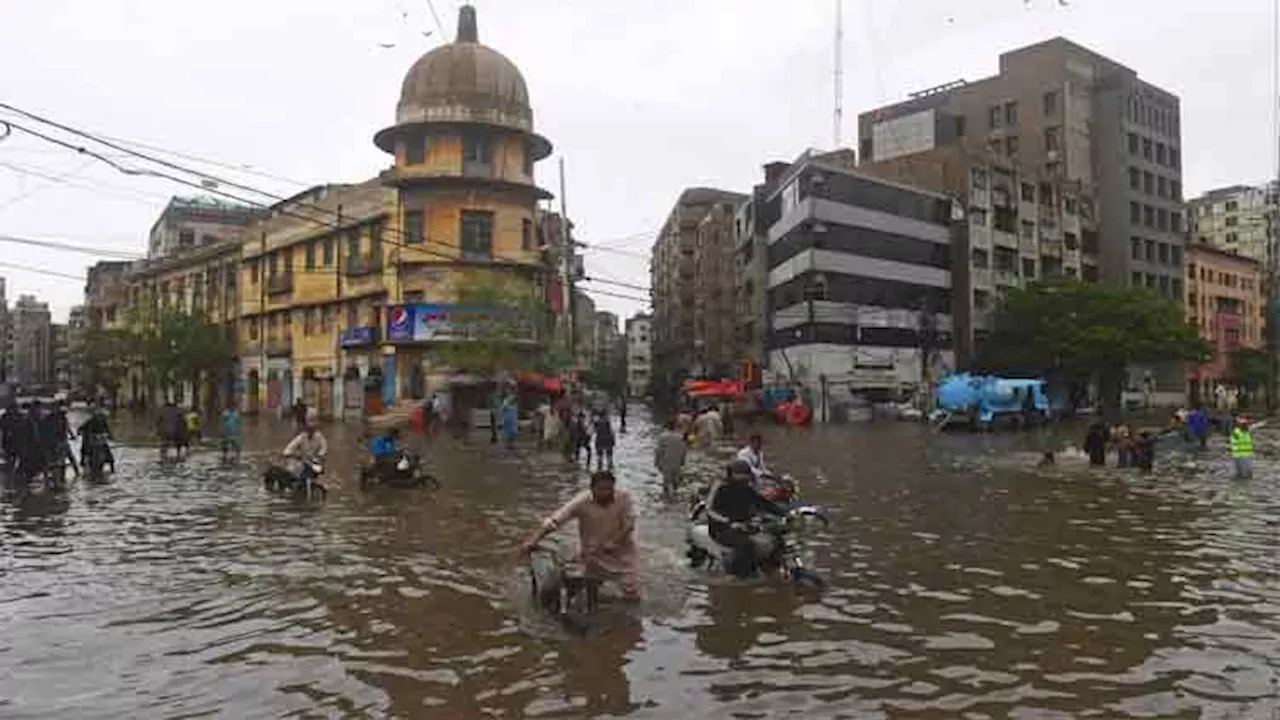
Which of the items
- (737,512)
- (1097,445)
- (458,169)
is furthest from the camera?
(458,169)

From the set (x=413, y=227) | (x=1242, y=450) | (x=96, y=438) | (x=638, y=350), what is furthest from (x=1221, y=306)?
(x=96, y=438)

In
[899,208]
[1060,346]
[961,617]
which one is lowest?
[961,617]

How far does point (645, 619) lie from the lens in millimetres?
8312

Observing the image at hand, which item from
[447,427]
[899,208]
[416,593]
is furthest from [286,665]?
[899,208]

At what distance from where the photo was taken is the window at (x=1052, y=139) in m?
79.9

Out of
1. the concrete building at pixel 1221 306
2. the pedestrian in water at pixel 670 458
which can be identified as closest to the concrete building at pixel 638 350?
the concrete building at pixel 1221 306

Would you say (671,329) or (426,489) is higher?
(671,329)

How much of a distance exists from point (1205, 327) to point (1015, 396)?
65.9 m

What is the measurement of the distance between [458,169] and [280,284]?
17596 millimetres

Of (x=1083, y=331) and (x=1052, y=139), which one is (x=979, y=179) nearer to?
(x=1083, y=331)

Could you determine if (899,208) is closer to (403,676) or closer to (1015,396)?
(1015,396)

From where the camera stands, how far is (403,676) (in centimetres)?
671

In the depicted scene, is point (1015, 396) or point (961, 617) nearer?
point (961, 617)

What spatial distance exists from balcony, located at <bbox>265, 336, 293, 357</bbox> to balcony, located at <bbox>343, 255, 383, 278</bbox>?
8837 mm
